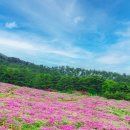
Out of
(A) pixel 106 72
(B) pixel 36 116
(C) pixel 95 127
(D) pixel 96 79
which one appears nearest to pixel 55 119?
(B) pixel 36 116

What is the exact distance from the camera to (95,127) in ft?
70.4

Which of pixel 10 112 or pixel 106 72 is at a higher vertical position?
pixel 106 72

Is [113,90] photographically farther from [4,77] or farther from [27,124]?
[27,124]

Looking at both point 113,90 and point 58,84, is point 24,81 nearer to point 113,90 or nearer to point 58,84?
point 58,84

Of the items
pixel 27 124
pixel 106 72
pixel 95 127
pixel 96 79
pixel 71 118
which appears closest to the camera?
pixel 27 124

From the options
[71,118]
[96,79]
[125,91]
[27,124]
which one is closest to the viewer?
[27,124]

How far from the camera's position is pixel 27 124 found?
19.5 meters

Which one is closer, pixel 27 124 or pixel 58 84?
pixel 27 124

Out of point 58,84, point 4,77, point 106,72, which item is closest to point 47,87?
point 58,84

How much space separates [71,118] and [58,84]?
50849 mm

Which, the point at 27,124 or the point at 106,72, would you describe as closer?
the point at 27,124

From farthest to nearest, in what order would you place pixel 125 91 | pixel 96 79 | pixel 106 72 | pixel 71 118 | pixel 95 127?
pixel 106 72 < pixel 96 79 < pixel 125 91 < pixel 71 118 < pixel 95 127

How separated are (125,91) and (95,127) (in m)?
44.8

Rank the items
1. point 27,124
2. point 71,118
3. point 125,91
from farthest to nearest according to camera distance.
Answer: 1. point 125,91
2. point 71,118
3. point 27,124
